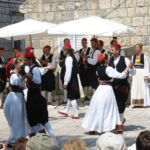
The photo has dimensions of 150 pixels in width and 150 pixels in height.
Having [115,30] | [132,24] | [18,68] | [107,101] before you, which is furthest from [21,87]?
→ [132,24]

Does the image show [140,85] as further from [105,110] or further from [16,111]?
[16,111]

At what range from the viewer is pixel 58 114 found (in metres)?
12.7

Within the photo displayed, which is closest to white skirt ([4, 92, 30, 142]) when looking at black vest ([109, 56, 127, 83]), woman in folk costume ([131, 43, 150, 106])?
black vest ([109, 56, 127, 83])

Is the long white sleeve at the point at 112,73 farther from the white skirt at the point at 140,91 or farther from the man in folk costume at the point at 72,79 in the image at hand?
the white skirt at the point at 140,91

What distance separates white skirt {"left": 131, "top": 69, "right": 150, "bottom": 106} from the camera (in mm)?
13727

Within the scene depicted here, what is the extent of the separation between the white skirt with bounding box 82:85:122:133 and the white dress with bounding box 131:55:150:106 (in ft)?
14.6

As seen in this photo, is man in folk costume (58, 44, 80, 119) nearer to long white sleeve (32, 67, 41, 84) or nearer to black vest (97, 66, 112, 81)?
black vest (97, 66, 112, 81)

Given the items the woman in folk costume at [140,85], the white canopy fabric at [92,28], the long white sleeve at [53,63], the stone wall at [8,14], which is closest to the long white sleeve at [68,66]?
the white canopy fabric at [92,28]

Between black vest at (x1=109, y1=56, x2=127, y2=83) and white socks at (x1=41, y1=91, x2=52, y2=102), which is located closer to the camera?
black vest at (x1=109, y1=56, x2=127, y2=83)

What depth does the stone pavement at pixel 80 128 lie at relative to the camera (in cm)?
920

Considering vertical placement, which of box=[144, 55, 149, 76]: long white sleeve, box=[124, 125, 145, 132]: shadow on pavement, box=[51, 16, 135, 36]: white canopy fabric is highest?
box=[51, 16, 135, 36]: white canopy fabric

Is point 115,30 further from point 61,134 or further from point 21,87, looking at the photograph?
point 21,87

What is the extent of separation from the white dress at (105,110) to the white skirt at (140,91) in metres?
4.47

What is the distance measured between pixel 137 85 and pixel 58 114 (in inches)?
95.3
